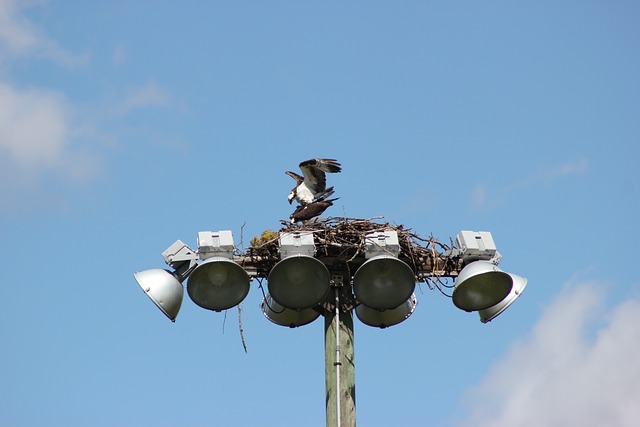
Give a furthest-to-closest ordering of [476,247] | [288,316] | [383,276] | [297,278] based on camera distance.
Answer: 1. [288,316]
2. [476,247]
3. [383,276]
4. [297,278]

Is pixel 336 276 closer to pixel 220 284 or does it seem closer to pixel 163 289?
pixel 220 284

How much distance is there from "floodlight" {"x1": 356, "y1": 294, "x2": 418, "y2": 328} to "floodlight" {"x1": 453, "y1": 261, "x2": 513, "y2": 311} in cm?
108

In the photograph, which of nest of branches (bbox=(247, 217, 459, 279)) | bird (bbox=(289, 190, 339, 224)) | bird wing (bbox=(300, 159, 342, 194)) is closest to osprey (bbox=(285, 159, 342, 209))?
bird wing (bbox=(300, 159, 342, 194))

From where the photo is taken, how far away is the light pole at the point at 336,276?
8.95m

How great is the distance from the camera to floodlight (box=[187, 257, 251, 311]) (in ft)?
29.4

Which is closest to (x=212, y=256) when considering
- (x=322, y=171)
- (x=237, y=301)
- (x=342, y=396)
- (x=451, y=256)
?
(x=237, y=301)

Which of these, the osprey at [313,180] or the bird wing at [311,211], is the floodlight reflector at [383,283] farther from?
the osprey at [313,180]

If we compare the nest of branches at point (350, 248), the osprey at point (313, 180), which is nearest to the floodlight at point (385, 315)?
the nest of branches at point (350, 248)

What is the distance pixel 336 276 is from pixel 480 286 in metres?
1.35

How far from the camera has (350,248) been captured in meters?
9.58

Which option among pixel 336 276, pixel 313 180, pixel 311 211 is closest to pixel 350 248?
pixel 336 276

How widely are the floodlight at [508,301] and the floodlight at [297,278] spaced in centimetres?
161

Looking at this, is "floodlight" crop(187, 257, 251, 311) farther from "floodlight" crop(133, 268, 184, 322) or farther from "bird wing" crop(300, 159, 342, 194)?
"bird wing" crop(300, 159, 342, 194)

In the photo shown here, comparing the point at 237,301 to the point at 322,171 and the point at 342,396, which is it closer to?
→ the point at 342,396
